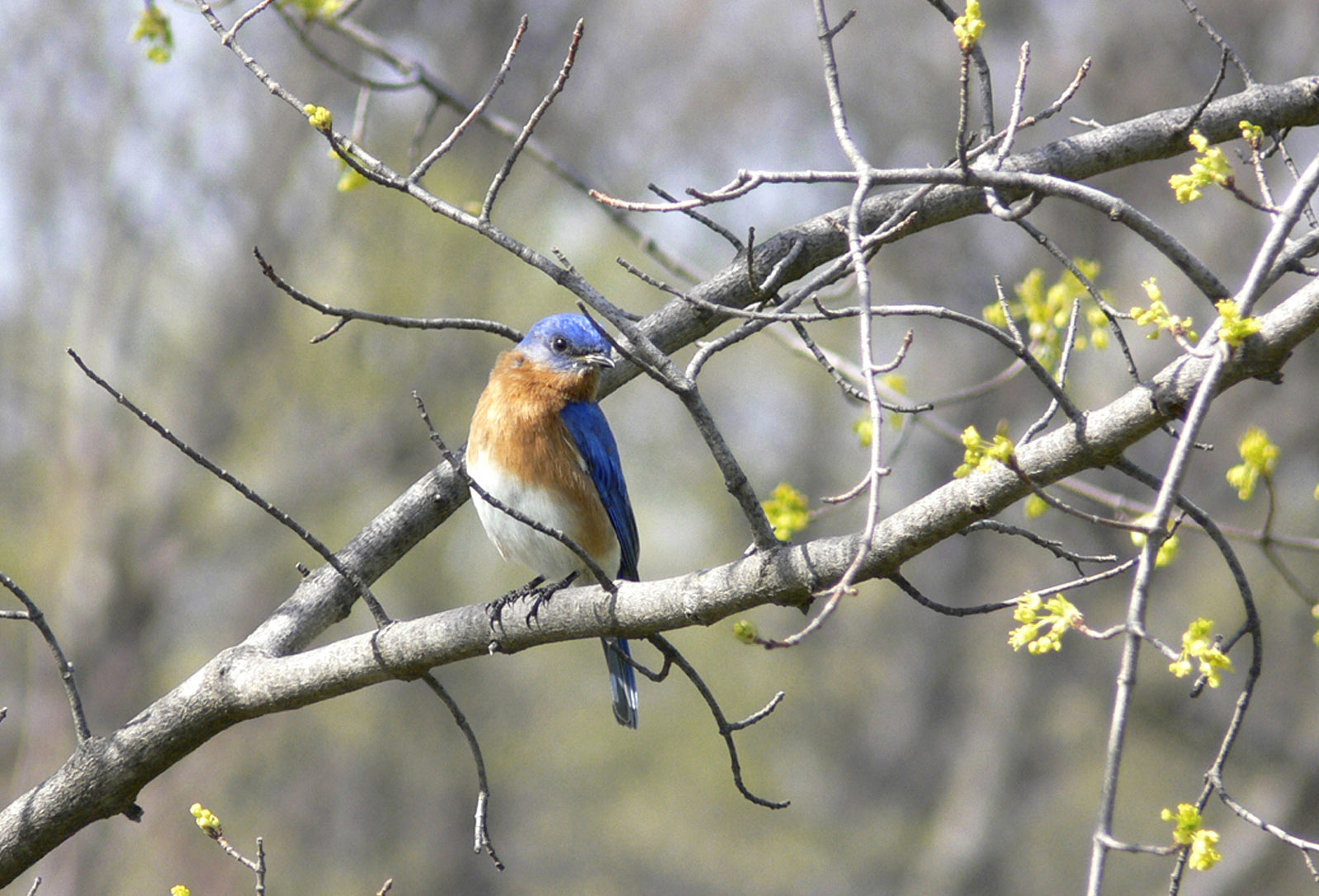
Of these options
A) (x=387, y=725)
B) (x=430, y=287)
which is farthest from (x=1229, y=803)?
(x=387, y=725)

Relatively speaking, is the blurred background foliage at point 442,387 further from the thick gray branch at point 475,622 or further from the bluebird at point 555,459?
the thick gray branch at point 475,622

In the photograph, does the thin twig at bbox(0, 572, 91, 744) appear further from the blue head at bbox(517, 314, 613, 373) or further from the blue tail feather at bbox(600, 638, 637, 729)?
the blue tail feather at bbox(600, 638, 637, 729)

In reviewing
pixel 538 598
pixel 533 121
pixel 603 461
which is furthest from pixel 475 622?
pixel 603 461

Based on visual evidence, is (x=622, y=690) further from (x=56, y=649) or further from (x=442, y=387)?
(x=442, y=387)

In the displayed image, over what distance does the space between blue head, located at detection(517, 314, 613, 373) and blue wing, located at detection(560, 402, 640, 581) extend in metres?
0.18

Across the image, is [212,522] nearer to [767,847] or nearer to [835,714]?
[835,714]

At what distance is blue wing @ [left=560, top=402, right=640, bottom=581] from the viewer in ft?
15.0

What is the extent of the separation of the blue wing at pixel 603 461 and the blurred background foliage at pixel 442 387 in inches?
203

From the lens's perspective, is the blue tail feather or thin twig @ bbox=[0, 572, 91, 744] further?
the blue tail feather

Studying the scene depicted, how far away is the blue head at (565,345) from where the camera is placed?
4512 mm

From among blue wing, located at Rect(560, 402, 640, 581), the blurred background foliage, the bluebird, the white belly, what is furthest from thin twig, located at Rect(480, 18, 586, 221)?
the blurred background foliage

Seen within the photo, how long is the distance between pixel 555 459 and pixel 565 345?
1.58 ft

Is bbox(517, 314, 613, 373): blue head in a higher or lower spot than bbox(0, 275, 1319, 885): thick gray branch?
higher

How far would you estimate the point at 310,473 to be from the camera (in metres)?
12.0
